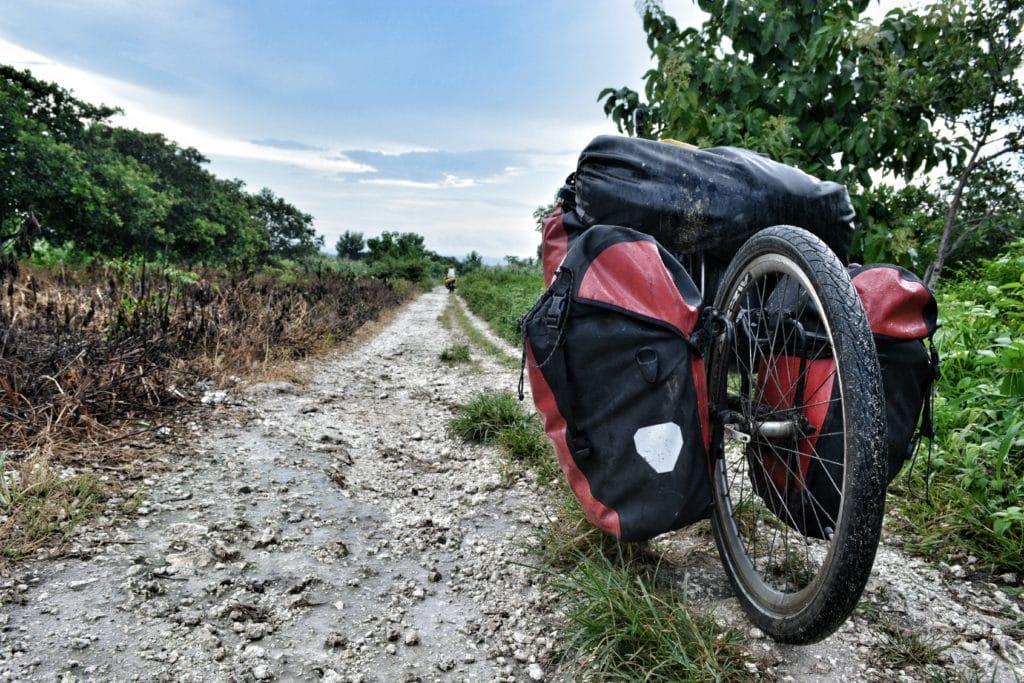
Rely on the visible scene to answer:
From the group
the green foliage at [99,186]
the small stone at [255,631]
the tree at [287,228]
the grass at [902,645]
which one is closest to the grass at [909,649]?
the grass at [902,645]

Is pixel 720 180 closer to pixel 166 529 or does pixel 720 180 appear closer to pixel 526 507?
pixel 526 507

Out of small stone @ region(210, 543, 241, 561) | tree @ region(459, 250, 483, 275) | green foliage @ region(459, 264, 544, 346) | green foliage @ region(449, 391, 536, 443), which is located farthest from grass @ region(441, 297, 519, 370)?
tree @ region(459, 250, 483, 275)

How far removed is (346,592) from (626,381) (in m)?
1.20

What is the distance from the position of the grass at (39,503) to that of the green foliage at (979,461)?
127 inches

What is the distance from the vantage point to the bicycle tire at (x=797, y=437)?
114 cm

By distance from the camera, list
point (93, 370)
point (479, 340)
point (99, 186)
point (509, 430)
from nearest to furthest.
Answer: point (93, 370) < point (509, 430) < point (479, 340) < point (99, 186)

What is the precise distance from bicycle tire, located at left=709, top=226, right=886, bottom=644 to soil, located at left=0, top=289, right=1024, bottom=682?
6.8 inches

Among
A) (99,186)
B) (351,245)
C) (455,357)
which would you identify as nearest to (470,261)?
(351,245)

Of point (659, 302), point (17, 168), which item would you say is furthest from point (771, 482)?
point (17, 168)

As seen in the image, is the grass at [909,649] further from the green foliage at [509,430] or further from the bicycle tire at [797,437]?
the green foliage at [509,430]

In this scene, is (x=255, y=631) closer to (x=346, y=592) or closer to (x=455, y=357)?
(x=346, y=592)

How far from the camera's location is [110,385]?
288 centimetres

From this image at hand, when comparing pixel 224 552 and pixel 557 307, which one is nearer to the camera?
pixel 557 307

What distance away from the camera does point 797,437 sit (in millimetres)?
1521
